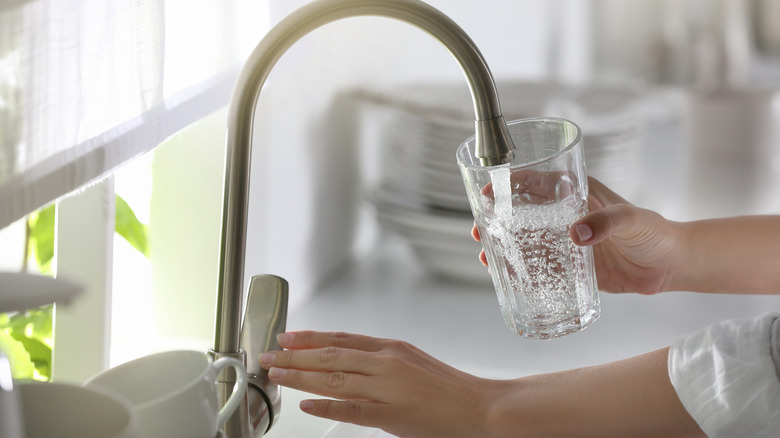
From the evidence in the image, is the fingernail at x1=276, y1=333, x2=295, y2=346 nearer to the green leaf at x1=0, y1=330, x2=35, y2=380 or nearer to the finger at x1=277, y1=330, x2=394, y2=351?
the finger at x1=277, y1=330, x2=394, y2=351

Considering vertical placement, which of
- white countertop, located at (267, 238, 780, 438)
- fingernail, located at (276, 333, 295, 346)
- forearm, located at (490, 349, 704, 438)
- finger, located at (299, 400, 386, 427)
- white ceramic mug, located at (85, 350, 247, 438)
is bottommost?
white countertop, located at (267, 238, 780, 438)

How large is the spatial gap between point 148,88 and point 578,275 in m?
0.36

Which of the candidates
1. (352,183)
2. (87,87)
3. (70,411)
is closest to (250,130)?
(87,87)

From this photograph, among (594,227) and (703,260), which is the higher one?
(594,227)

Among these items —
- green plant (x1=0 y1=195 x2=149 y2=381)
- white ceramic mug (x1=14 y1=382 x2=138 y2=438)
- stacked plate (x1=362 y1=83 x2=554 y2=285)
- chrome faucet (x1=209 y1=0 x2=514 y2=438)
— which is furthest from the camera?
stacked plate (x1=362 y1=83 x2=554 y2=285)

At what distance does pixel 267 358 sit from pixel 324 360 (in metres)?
0.05

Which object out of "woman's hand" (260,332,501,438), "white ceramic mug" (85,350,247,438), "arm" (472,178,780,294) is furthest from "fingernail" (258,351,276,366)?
"arm" (472,178,780,294)

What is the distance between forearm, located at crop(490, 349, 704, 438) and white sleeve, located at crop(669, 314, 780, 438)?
0.04 meters

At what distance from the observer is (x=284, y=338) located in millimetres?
729

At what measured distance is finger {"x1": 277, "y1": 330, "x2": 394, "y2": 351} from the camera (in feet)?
2.41

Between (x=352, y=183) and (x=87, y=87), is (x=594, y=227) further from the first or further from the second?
(x=352, y=183)

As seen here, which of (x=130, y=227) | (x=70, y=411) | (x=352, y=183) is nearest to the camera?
(x=70, y=411)

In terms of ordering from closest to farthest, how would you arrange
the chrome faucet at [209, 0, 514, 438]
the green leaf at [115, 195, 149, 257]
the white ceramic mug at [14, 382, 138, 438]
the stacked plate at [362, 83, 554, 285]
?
the white ceramic mug at [14, 382, 138, 438], the chrome faucet at [209, 0, 514, 438], the green leaf at [115, 195, 149, 257], the stacked plate at [362, 83, 554, 285]

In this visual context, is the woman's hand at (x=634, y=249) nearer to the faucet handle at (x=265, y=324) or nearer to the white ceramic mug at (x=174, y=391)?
the faucet handle at (x=265, y=324)
